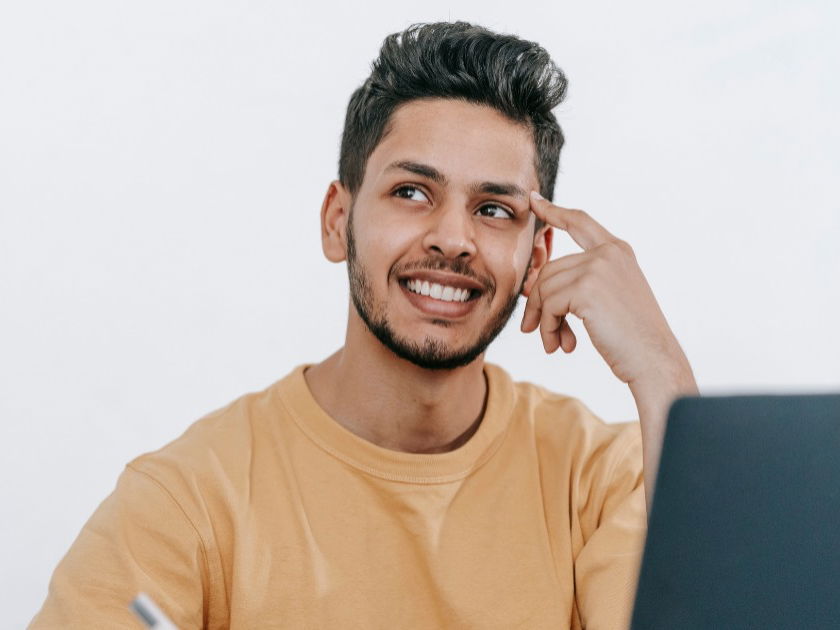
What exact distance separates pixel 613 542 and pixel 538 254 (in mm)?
570

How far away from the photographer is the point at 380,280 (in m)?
1.86

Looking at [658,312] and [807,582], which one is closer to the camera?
[807,582]

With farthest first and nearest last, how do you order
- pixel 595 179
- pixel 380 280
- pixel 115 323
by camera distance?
pixel 595 179 < pixel 115 323 < pixel 380 280

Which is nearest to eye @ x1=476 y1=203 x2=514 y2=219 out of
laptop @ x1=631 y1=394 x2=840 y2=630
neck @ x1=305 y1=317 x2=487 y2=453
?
neck @ x1=305 y1=317 x2=487 y2=453

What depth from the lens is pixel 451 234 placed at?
1.81m

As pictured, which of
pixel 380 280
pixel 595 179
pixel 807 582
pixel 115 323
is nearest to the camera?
pixel 807 582

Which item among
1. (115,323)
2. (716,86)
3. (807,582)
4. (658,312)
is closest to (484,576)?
(658,312)

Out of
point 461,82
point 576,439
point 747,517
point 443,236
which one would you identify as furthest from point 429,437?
point 747,517

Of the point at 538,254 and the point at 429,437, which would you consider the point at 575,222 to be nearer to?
the point at 538,254

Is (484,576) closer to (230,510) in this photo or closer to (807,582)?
(230,510)

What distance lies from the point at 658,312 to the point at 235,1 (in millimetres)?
1519

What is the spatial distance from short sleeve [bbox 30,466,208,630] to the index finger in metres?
0.75

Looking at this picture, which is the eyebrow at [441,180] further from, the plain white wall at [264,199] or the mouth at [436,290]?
the plain white wall at [264,199]

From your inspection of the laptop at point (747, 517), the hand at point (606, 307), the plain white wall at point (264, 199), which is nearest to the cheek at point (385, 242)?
the hand at point (606, 307)
